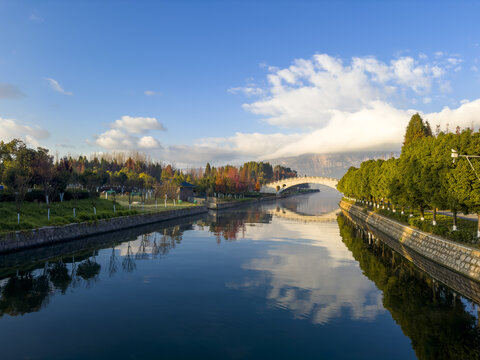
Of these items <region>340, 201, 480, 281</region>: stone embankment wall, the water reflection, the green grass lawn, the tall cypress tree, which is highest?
the tall cypress tree

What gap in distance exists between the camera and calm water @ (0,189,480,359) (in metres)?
13.3

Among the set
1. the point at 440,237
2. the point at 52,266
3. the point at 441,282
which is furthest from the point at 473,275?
the point at 52,266

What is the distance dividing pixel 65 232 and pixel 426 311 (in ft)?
115

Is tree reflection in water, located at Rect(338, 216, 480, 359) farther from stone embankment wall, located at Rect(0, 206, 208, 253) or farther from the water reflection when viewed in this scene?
stone embankment wall, located at Rect(0, 206, 208, 253)

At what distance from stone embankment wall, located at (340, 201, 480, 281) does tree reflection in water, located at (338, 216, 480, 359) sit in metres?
2.33

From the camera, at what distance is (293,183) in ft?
552

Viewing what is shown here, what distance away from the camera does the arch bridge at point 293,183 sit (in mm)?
157500

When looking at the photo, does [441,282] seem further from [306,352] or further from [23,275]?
[23,275]

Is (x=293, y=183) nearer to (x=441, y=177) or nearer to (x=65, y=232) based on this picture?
(x=441, y=177)

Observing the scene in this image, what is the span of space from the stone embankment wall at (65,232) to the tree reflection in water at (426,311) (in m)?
31.4

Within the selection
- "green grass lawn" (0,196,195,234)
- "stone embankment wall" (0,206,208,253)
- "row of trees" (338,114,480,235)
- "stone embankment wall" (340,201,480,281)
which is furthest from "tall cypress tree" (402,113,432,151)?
"green grass lawn" (0,196,195,234)

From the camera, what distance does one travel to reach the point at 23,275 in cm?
2280

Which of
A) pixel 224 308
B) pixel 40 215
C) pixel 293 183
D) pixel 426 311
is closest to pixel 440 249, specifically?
pixel 426 311

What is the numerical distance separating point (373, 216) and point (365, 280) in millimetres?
37721
